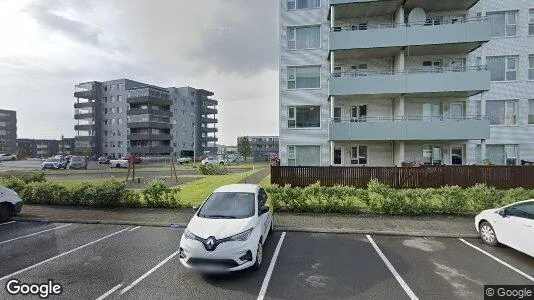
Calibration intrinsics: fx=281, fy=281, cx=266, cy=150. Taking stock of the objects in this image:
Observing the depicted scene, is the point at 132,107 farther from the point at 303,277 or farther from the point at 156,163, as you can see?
the point at 303,277

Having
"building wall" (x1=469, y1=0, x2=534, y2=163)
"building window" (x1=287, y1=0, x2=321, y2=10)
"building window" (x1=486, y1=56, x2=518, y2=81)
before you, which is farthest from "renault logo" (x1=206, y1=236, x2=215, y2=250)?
"building window" (x1=486, y1=56, x2=518, y2=81)

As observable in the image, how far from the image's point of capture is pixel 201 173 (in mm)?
30797

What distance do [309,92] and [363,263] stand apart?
16.4 meters

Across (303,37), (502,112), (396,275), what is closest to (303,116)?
(303,37)

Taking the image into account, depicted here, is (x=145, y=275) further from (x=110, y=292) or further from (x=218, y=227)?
(x=218, y=227)

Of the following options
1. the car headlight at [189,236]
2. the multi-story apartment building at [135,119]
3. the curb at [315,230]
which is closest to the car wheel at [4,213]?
the curb at [315,230]

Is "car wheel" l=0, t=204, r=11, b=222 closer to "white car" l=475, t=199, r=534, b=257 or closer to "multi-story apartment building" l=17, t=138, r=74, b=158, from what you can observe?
"white car" l=475, t=199, r=534, b=257

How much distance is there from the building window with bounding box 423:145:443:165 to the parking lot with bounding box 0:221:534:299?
1375cm

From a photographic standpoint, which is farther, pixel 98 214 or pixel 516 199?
pixel 98 214

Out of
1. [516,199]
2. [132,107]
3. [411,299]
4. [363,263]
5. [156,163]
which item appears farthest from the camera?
[132,107]

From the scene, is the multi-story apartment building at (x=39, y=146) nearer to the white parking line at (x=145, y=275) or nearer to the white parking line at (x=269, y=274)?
the white parking line at (x=145, y=275)

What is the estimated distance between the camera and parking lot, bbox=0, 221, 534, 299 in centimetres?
536

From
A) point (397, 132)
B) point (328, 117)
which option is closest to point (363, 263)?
point (397, 132)

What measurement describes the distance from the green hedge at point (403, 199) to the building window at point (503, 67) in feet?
45.6
